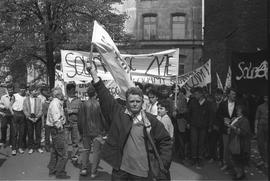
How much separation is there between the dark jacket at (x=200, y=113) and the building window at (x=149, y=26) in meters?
29.8

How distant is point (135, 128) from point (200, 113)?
18.4 feet

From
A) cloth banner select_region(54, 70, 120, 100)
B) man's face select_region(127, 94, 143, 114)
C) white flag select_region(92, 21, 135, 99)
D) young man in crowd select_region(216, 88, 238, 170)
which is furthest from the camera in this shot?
cloth banner select_region(54, 70, 120, 100)

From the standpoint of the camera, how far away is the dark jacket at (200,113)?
1043cm

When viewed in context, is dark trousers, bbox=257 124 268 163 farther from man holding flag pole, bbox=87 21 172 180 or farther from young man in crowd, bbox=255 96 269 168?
man holding flag pole, bbox=87 21 172 180

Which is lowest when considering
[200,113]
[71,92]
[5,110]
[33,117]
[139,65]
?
[33,117]

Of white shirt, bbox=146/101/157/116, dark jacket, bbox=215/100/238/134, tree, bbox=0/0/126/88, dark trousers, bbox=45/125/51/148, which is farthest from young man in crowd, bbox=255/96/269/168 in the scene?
tree, bbox=0/0/126/88

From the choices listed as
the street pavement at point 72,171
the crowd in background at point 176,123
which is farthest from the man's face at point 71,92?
the street pavement at point 72,171

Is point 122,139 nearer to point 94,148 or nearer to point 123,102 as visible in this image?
point 94,148

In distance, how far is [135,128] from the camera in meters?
5.00

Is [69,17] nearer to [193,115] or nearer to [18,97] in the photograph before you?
[18,97]

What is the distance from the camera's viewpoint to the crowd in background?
30.1 ft

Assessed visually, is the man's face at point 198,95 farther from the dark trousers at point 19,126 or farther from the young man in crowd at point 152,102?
the dark trousers at point 19,126

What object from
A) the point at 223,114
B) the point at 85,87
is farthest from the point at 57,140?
the point at 85,87

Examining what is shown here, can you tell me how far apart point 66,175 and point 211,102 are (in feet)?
12.6
